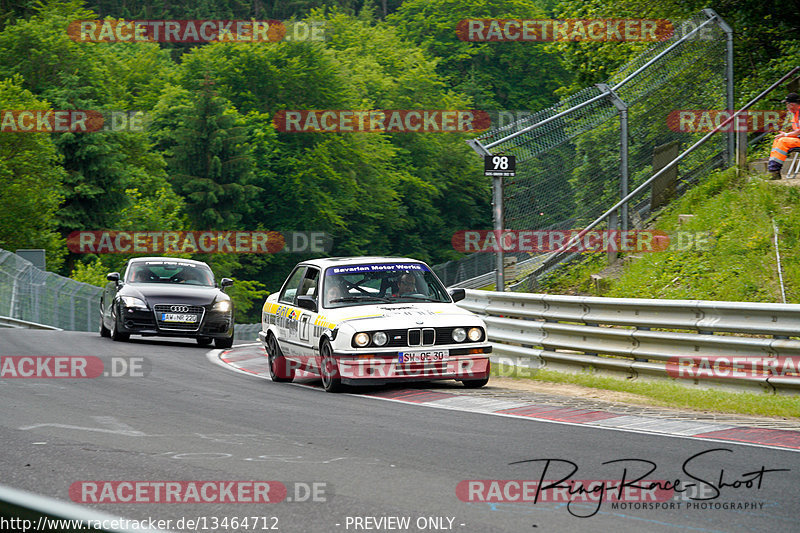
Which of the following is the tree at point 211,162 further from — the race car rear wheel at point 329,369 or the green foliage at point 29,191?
the race car rear wheel at point 329,369

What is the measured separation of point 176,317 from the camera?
18.5 m

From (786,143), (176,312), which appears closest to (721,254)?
(786,143)

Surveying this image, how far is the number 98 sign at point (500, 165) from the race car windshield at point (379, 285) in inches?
84.4

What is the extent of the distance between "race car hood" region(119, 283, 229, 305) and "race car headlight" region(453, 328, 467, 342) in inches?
320

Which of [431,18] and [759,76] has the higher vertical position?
[431,18]

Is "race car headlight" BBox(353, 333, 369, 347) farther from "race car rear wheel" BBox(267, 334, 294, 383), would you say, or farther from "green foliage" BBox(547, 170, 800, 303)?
"green foliage" BBox(547, 170, 800, 303)

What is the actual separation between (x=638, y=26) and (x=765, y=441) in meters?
18.4

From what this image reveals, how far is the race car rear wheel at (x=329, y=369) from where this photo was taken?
11492 millimetres

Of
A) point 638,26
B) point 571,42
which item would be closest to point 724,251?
point 638,26

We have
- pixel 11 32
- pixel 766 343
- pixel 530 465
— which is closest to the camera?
pixel 530 465

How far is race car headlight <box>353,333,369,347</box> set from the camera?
37.1 ft

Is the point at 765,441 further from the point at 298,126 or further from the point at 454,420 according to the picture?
the point at 298,126

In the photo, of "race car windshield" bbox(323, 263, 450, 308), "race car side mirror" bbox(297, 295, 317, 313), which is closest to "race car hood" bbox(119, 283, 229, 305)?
"race car windshield" bbox(323, 263, 450, 308)

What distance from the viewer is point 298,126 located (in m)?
63.8
